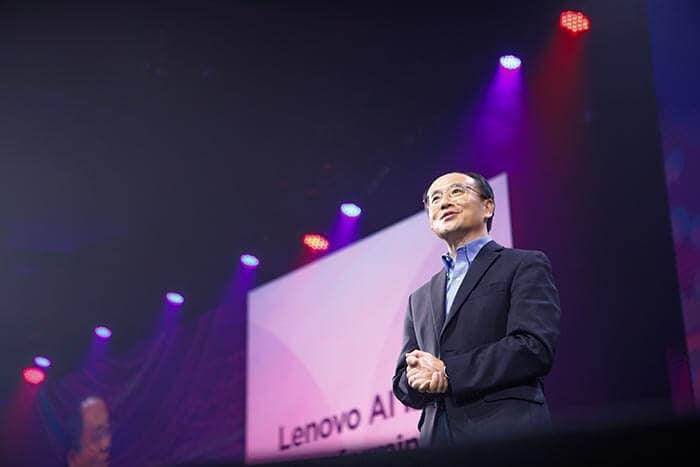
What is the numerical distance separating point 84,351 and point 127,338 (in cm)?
44

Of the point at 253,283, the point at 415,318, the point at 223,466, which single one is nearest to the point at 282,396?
the point at 253,283

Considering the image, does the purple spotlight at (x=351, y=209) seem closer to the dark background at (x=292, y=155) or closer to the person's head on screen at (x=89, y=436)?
the dark background at (x=292, y=155)

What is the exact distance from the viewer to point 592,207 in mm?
4105

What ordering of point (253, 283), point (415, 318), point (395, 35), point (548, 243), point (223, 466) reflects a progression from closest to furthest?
point (223, 466), point (415, 318), point (548, 243), point (395, 35), point (253, 283)

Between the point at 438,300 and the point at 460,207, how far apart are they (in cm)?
28

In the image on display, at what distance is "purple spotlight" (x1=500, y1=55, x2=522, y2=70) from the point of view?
4.88 m

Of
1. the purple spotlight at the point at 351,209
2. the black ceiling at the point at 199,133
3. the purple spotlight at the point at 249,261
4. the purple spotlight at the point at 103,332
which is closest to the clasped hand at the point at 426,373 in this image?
the black ceiling at the point at 199,133

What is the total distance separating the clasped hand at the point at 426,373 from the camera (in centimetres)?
203

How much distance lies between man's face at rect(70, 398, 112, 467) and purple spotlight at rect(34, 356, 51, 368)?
69cm

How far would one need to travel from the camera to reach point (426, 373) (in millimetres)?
2033

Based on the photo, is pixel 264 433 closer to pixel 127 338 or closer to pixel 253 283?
pixel 253 283

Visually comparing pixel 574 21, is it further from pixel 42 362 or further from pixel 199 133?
pixel 42 362

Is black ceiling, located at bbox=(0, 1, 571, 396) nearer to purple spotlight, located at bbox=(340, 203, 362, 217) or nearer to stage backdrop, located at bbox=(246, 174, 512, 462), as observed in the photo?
purple spotlight, located at bbox=(340, 203, 362, 217)

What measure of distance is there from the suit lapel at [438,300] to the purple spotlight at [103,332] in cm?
511
